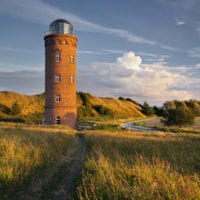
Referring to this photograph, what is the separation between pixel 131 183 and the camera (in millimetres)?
5480

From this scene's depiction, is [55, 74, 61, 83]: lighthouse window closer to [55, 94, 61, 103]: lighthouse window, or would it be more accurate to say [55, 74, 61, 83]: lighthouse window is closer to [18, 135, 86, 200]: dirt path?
Result: [55, 94, 61, 103]: lighthouse window

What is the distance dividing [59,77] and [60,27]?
7.30m

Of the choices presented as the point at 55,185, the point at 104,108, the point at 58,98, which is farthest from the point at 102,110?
the point at 55,185

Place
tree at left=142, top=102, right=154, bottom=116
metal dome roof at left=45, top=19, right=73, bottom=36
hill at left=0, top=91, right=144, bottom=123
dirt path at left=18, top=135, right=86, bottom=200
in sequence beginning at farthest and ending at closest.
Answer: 1. tree at left=142, top=102, right=154, bottom=116
2. hill at left=0, top=91, right=144, bottom=123
3. metal dome roof at left=45, top=19, right=73, bottom=36
4. dirt path at left=18, top=135, right=86, bottom=200

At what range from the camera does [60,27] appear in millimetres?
37125

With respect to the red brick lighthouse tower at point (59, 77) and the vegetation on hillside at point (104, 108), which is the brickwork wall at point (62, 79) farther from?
the vegetation on hillside at point (104, 108)

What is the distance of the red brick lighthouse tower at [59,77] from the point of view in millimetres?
36094

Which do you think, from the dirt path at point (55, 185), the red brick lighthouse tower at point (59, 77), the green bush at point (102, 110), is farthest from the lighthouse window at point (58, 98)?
the green bush at point (102, 110)

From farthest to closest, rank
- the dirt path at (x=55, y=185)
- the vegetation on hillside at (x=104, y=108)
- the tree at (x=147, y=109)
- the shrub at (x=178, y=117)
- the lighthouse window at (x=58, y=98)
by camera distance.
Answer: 1. the tree at (x=147, y=109)
2. the vegetation on hillside at (x=104, y=108)
3. the shrub at (x=178, y=117)
4. the lighthouse window at (x=58, y=98)
5. the dirt path at (x=55, y=185)

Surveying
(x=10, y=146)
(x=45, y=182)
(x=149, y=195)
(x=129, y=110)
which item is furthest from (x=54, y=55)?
(x=129, y=110)

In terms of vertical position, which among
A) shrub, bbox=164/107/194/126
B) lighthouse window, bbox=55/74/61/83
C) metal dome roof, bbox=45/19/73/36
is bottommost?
shrub, bbox=164/107/194/126

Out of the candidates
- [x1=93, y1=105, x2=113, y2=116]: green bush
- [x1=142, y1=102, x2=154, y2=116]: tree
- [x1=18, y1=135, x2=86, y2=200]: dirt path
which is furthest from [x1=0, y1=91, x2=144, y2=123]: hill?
[x1=18, y1=135, x2=86, y2=200]: dirt path

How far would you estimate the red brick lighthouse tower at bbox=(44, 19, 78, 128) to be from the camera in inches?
1421

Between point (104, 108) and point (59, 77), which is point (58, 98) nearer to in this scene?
point (59, 77)
